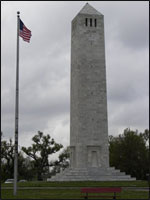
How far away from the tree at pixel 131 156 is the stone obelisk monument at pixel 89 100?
16.2 meters

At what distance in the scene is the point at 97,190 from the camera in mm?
21922

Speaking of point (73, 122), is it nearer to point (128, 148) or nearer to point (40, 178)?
point (128, 148)

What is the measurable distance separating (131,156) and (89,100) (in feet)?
62.8

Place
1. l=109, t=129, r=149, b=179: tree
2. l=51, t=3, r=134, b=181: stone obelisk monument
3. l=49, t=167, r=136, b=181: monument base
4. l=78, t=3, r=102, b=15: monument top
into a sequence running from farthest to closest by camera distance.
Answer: l=109, t=129, r=149, b=179: tree < l=78, t=3, r=102, b=15: monument top < l=51, t=3, r=134, b=181: stone obelisk monument < l=49, t=167, r=136, b=181: monument base

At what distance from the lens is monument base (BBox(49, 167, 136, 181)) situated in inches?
1594

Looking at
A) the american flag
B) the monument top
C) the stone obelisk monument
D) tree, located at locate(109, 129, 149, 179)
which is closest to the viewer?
the american flag

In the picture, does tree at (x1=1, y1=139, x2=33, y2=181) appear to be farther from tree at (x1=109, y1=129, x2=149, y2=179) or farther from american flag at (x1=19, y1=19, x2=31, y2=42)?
american flag at (x1=19, y1=19, x2=31, y2=42)

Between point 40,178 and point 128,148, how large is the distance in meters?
16.4

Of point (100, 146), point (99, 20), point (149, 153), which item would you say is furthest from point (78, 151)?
point (149, 153)

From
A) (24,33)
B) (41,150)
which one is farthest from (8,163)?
(24,33)

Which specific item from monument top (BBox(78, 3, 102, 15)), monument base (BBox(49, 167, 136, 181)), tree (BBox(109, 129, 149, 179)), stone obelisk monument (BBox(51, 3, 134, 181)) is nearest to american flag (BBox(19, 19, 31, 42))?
monument base (BBox(49, 167, 136, 181))

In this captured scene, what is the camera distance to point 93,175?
4241 centimetres

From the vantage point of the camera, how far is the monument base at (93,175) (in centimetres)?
4050

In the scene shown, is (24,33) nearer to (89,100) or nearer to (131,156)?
(89,100)
